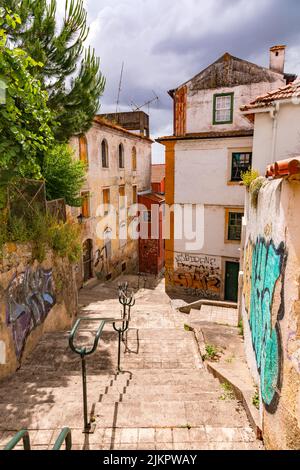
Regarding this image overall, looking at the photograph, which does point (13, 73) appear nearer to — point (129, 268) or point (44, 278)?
point (44, 278)

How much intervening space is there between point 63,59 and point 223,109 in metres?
7.69

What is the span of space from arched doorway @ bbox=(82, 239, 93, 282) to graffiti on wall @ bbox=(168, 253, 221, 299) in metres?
5.08

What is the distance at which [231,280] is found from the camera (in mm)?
15242

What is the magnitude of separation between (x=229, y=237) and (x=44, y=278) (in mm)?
9962

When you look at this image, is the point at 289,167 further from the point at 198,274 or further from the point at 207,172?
the point at 198,274

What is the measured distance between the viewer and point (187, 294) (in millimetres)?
16328

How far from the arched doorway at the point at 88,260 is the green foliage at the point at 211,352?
11.0m

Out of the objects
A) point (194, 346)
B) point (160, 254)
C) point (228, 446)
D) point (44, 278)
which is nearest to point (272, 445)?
point (228, 446)

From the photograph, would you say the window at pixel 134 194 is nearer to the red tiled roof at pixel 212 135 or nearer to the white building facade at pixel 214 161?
the white building facade at pixel 214 161

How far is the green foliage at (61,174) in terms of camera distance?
1010 centimetres

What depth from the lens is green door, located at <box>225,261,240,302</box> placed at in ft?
49.5

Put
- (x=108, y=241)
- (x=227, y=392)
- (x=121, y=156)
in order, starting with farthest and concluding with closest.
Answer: (x=121, y=156), (x=108, y=241), (x=227, y=392)

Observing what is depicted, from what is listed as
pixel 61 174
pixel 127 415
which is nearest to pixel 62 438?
pixel 127 415

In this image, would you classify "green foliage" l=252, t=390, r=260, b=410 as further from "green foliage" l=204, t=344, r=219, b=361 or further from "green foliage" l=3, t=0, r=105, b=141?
"green foliage" l=3, t=0, r=105, b=141
